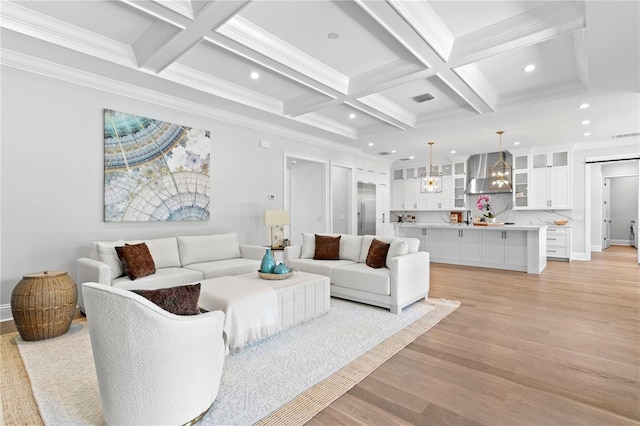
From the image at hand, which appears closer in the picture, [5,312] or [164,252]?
[5,312]

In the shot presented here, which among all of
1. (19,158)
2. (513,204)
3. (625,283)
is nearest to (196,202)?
(19,158)

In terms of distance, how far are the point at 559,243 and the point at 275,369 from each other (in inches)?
308

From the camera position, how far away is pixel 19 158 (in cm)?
340

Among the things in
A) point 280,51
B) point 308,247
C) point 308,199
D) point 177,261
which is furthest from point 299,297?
point 308,199

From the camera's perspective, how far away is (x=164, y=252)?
13.5 feet

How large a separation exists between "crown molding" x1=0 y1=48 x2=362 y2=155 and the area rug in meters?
2.71

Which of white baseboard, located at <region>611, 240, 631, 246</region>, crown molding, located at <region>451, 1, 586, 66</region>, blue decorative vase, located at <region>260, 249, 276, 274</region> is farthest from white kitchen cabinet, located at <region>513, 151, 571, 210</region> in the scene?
blue decorative vase, located at <region>260, 249, 276, 274</region>

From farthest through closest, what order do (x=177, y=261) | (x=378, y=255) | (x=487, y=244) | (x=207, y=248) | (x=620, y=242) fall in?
(x=620, y=242), (x=487, y=244), (x=207, y=248), (x=177, y=261), (x=378, y=255)

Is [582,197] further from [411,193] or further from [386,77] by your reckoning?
[386,77]

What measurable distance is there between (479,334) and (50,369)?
11.5 ft

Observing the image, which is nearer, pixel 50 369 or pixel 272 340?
pixel 50 369

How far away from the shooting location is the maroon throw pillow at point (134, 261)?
3447 millimetres

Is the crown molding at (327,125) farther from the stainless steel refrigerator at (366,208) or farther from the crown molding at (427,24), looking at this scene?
the crown molding at (427,24)

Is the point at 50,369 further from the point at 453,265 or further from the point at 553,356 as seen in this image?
the point at 453,265
